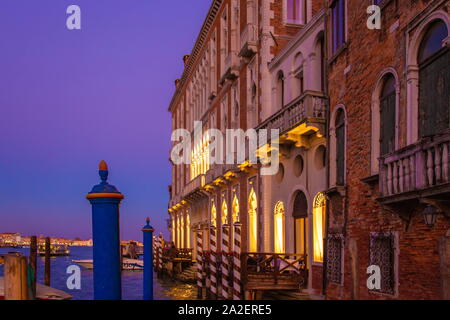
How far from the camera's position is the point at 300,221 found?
571 inches

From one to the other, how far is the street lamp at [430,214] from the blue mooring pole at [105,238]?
13.7 feet

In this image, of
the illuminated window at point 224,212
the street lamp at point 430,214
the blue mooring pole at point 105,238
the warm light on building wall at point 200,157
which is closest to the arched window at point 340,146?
the street lamp at point 430,214

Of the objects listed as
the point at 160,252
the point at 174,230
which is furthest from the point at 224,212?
the point at 174,230

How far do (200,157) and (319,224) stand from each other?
53.7ft

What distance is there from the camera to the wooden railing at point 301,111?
12.3 m

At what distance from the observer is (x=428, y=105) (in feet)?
26.1

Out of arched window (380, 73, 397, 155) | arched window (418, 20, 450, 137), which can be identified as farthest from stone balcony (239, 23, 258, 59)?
→ arched window (418, 20, 450, 137)

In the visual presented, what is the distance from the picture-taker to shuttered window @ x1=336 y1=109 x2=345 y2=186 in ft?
36.8

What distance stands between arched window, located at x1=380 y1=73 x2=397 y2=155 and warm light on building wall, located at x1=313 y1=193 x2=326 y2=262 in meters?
3.55

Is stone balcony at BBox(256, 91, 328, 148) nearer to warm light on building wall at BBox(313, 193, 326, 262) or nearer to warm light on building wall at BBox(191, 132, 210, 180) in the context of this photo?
warm light on building wall at BBox(313, 193, 326, 262)

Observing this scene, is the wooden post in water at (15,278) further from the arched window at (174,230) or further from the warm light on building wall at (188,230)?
the arched window at (174,230)

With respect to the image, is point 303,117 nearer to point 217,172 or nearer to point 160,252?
point 217,172

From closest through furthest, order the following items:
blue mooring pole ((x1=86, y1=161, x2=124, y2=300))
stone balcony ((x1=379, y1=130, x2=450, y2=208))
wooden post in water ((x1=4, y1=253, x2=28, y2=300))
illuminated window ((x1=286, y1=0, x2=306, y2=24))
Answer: blue mooring pole ((x1=86, y1=161, x2=124, y2=300)) < wooden post in water ((x1=4, y1=253, x2=28, y2=300)) < stone balcony ((x1=379, y1=130, x2=450, y2=208)) < illuminated window ((x1=286, y1=0, x2=306, y2=24))

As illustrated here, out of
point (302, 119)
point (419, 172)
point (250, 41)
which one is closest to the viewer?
point (419, 172)
